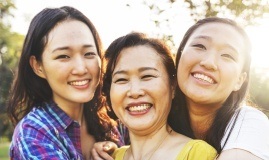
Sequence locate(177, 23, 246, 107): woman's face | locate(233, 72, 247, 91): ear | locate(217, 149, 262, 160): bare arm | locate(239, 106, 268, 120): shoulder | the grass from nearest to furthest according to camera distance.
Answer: locate(217, 149, 262, 160): bare arm, locate(239, 106, 268, 120): shoulder, locate(177, 23, 246, 107): woman's face, locate(233, 72, 247, 91): ear, the grass

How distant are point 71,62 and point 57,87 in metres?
0.23

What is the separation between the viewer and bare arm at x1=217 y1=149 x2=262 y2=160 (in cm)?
268

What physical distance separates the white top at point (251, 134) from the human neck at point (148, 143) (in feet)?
1.39

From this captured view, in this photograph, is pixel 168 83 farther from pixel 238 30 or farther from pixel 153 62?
pixel 238 30

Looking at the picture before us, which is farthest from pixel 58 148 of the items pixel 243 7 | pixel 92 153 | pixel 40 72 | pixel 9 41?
pixel 9 41

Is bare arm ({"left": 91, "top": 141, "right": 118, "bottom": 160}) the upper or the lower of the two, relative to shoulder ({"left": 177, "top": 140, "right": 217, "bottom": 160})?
lower

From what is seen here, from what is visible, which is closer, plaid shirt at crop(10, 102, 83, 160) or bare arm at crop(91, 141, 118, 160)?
plaid shirt at crop(10, 102, 83, 160)

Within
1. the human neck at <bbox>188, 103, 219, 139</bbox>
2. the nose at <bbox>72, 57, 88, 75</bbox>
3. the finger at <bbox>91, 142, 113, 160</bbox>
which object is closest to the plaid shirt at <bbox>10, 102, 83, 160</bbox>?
the finger at <bbox>91, 142, 113, 160</bbox>

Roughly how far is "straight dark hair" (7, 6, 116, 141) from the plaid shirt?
0.17 meters

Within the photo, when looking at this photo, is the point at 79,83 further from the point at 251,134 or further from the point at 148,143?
the point at 251,134

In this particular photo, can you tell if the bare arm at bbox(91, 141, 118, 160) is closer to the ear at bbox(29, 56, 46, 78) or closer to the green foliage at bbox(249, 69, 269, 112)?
the ear at bbox(29, 56, 46, 78)

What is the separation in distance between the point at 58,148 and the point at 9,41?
1292 inches

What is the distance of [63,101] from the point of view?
3648 millimetres

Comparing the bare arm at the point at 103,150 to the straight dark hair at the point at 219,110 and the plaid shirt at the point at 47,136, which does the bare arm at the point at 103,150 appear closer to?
the plaid shirt at the point at 47,136
